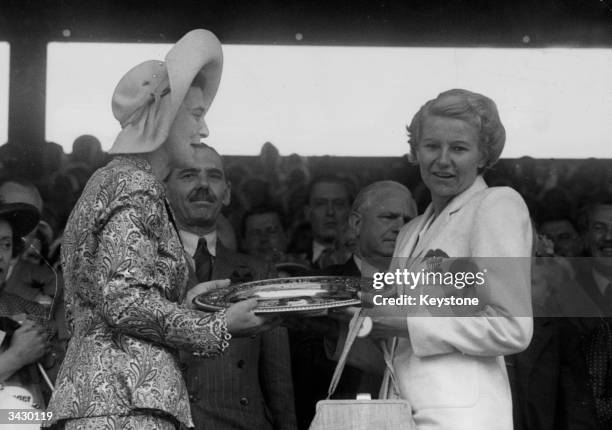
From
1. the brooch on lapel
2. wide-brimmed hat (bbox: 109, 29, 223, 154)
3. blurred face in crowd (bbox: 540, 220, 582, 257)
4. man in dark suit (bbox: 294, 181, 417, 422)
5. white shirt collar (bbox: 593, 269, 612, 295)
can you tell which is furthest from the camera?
blurred face in crowd (bbox: 540, 220, 582, 257)

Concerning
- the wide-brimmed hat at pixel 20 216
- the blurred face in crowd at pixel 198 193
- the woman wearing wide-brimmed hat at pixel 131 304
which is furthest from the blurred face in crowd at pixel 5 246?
the woman wearing wide-brimmed hat at pixel 131 304

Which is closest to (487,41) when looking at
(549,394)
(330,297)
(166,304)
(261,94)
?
(261,94)

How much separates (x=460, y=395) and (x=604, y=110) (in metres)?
2.63

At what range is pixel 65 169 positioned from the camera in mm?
6145

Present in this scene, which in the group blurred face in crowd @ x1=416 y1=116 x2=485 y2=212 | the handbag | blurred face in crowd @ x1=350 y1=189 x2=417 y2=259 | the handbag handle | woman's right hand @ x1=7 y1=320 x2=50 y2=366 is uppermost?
blurred face in crowd @ x1=350 y1=189 x2=417 y2=259

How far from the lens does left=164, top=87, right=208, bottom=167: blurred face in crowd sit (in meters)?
3.92

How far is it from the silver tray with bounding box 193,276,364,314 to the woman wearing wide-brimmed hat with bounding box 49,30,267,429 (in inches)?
6.3

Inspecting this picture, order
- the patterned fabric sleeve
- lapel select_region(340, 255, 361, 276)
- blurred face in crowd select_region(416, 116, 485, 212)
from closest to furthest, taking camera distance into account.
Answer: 1. the patterned fabric sleeve
2. blurred face in crowd select_region(416, 116, 485, 212)
3. lapel select_region(340, 255, 361, 276)

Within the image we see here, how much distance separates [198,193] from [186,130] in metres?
1.61

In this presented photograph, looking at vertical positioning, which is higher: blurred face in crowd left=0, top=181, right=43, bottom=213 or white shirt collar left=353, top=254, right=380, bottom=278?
blurred face in crowd left=0, top=181, right=43, bottom=213

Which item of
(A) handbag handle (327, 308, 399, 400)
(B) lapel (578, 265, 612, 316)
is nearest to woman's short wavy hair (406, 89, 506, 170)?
(A) handbag handle (327, 308, 399, 400)

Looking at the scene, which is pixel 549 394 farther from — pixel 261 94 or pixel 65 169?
pixel 65 169

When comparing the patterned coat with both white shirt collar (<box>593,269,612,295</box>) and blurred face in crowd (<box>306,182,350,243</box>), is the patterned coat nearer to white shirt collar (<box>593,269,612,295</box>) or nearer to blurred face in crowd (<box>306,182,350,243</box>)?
blurred face in crowd (<box>306,182,350,243</box>)

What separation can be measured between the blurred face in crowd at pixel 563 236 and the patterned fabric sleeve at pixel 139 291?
295 cm
